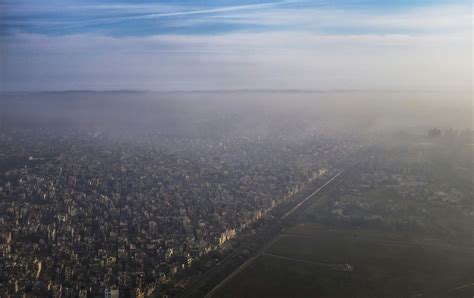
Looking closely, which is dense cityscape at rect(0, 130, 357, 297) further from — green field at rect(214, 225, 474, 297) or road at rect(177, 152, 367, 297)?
green field at rect(214, 225, 474, 297)

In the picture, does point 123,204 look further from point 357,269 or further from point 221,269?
point 357,269

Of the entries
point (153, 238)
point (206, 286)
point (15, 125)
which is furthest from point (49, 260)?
point (15, 125)

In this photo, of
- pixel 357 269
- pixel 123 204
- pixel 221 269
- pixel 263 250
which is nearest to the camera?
pixel 357 269

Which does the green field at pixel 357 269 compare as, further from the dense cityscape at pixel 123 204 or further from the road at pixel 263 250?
the dense cityscape at pixel 123 204

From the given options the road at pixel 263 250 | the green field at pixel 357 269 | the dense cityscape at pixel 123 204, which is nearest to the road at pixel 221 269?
the road at pixel 263 250

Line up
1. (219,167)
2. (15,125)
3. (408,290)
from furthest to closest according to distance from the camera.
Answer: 1. (15,125)
2. (219,167)
3. (408,290)

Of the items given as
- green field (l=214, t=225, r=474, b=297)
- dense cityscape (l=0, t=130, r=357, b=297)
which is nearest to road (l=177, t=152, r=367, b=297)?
green field (l=214, t=225, r=474, b=297)

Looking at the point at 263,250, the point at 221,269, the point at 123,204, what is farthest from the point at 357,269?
the point at 123,204

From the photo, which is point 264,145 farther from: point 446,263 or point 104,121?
point 446,263
